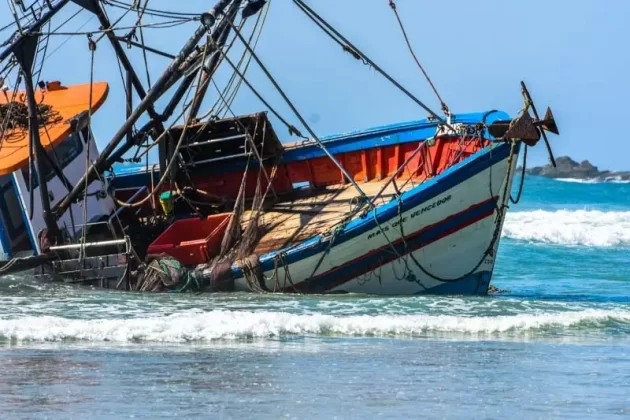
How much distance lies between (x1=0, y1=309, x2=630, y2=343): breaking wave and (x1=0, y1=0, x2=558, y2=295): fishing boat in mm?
1798

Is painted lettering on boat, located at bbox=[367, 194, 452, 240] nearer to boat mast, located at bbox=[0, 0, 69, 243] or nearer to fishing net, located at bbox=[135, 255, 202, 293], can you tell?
fishing net, located at bbox=[135, 255, 202, 293]

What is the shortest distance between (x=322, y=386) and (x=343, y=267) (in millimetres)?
6447

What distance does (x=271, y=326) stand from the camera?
1295 centimetres

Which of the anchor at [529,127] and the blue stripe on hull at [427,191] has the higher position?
the anchor at [529,127]

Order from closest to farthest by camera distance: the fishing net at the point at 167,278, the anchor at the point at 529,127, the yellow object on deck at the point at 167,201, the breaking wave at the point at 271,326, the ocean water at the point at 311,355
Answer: the ocean water at the point at 311,355 → the breaking wave at the point at 271,326 → the anchor at the point at 529,127 → the fishing net at the point at 167,278 → the yellow object on deck at the point at 167,201

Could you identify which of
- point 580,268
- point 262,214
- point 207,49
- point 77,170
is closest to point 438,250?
point 262,214

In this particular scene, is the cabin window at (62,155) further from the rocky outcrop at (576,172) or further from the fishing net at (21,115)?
the rocky outcrop at (576,172)

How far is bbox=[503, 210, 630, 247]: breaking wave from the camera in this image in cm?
3338

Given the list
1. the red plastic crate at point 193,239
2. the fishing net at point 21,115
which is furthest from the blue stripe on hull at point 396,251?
the fishing net at point 21,115

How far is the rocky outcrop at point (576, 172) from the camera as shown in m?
105

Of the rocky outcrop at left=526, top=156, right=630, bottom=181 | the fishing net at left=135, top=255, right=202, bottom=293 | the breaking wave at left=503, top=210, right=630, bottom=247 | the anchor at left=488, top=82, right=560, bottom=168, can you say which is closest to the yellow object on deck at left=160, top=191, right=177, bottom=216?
the fishing net at left=135, top=255, right=202, bottom=293

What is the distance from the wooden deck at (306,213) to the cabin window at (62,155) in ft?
9.75

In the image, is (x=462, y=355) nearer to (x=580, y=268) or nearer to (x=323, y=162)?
(x=323, y=162)

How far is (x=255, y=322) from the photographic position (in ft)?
42.6
